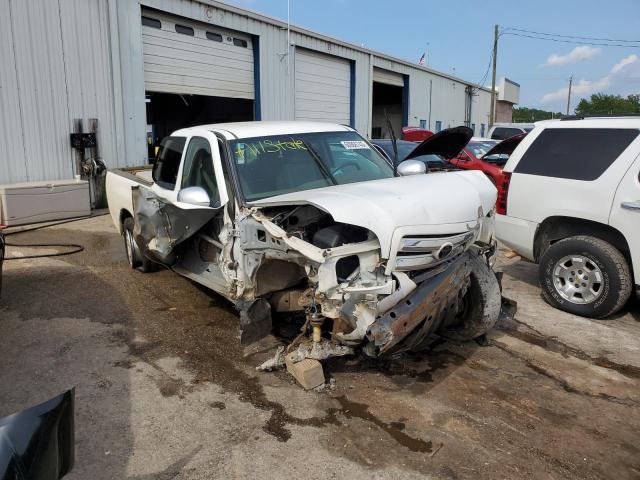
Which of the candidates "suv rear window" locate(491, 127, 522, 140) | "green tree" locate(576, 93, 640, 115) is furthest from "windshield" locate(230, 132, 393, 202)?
"green tree" locate(576, 93, 640, 115)

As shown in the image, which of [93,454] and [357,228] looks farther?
[357,228]

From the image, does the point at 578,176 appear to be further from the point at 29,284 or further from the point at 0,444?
the point at 29,284

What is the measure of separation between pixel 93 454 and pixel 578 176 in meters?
5.02

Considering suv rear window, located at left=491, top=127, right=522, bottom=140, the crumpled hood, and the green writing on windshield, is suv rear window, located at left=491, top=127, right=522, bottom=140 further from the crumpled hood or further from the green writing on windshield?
the crumpled hood

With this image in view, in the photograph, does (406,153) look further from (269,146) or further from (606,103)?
(606,103)

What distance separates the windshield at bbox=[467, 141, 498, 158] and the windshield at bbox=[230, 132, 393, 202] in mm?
7417

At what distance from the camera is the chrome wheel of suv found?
5.10 meters

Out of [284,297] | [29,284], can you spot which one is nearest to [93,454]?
[284,297]

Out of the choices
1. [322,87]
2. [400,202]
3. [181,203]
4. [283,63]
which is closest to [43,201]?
[181,203]

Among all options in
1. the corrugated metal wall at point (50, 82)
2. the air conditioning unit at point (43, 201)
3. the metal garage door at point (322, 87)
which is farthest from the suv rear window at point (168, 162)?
the metal garage door at point (322, 87)

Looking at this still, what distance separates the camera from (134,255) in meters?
6.83

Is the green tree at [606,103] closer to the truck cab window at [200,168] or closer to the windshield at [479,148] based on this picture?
the windshield at [479,148]

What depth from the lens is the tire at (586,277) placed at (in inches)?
193

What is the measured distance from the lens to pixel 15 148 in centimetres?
1076
